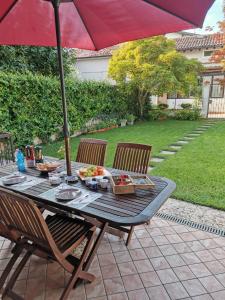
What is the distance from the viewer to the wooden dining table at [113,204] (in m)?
1.63

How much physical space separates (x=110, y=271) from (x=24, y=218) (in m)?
1.03

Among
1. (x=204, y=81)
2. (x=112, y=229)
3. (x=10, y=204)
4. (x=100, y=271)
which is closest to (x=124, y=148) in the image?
(x=112, y=229)

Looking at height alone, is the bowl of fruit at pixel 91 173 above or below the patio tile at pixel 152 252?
above

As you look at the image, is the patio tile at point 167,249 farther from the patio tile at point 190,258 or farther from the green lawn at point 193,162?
the green lawn at point 193,162

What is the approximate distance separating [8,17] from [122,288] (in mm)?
2937

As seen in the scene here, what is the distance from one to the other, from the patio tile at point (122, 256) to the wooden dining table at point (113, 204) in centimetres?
42

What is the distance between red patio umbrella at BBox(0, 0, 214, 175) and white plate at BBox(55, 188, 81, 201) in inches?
14.5

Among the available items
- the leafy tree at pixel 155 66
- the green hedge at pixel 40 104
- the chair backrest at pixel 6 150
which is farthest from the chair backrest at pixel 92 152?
the leafy tree at pixel 155 66

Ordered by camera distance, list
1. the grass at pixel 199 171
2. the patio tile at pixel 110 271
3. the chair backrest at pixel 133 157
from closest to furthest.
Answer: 1. the patio tile at pixel 110 271
2. the chair backrest at pixel 133 157
3. the grass at pixel 199 171

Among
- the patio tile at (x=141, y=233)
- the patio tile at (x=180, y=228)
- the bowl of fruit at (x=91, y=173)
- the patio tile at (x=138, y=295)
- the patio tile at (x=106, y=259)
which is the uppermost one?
the bowl of fruit at (x=91, y=173)

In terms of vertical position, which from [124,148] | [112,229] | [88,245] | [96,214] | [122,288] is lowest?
[122,288]

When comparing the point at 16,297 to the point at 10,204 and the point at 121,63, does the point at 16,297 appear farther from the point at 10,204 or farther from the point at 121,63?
the point at 121,63

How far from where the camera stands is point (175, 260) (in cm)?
227

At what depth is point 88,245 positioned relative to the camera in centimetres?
186
